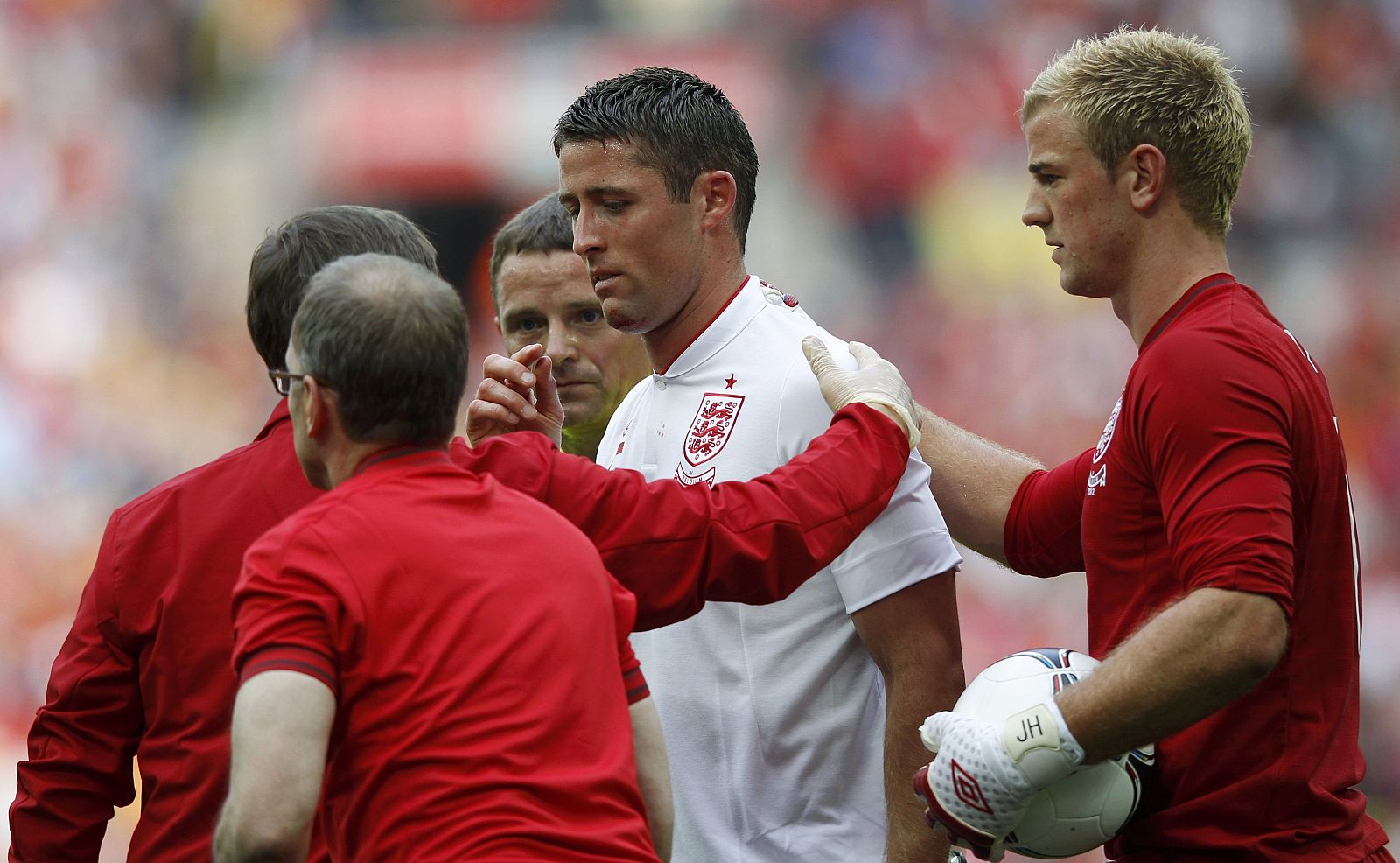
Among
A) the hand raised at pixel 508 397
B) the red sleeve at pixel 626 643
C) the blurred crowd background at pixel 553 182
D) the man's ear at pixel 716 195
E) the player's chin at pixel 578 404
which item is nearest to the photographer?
the red sleeve at pixel 626 643

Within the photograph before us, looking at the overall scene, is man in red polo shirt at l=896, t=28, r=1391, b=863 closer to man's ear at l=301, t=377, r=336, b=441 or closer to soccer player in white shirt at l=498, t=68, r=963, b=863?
soccer player in white shirt at l=498, t=68, r=963, b=863

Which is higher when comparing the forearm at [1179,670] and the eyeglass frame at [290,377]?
the eyeglass frame at [290,377]

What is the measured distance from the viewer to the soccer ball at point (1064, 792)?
2.88m

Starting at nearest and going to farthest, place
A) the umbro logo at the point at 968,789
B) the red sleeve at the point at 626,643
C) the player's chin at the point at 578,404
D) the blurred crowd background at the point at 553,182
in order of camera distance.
→ 1. the red sleeve at the point at 626,643
2. the umbro logo at the point at 968,789
3. the player's chin at the point at 578,404
4. the blurred crowd background at the point at 553,182

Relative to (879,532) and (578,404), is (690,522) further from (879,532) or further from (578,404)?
(578,404)

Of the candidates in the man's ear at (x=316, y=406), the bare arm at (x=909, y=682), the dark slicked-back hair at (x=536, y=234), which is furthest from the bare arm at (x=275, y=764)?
the dark slicked-back hair at (x=536, y=234)

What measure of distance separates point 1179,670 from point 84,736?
195 centimetres

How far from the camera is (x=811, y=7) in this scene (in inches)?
617

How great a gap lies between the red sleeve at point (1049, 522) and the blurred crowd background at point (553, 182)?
696 centimetres

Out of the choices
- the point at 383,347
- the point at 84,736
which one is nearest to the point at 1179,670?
the point at 383,347

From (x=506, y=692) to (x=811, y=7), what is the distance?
1414cm

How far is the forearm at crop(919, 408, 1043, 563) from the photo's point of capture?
3816 millimetres

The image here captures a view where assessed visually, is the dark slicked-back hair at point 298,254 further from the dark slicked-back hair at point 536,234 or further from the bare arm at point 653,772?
the dark slicked-back hair at point 536,234

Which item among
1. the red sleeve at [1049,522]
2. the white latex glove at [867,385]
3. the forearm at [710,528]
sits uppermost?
the white latex glove at [867,385]
